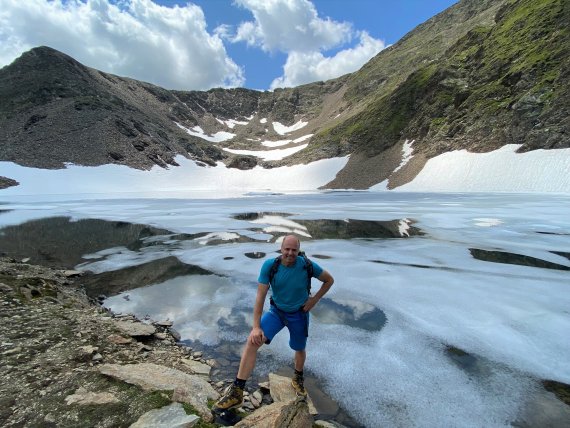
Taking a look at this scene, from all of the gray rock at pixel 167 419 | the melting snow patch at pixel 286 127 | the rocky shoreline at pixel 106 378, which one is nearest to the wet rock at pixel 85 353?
the rocky shoreline at pixel 106 378

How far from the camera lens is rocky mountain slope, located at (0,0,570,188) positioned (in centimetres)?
→ 5903

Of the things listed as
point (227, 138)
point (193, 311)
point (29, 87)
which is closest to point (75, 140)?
point (29, 87)

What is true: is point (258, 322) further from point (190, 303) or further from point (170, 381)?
point (190, 303)

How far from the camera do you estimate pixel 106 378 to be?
16.1 ft

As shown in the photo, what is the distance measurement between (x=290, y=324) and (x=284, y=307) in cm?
31

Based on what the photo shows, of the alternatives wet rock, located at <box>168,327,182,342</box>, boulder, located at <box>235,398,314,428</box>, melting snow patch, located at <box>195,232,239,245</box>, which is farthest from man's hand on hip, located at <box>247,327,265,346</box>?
melting snow patch, located at <box>195,232,239,245</box>

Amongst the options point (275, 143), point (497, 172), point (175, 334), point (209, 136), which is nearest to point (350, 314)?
point (175, 334)

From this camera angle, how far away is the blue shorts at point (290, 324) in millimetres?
5375

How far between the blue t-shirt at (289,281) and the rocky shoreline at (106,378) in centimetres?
135

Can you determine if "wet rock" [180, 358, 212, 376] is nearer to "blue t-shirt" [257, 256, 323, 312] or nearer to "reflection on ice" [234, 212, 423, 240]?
"blue t-shirt" [257, 256, 323, 312]

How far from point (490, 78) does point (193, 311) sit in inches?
3208

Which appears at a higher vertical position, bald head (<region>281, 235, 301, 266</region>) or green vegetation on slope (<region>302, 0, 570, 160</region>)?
green vegetation on slope (<region>302, 0, 570, 160</region>)

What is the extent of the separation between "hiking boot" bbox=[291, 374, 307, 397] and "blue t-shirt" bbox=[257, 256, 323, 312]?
44.2 inches

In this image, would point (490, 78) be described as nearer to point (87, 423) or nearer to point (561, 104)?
point (561, 104)
